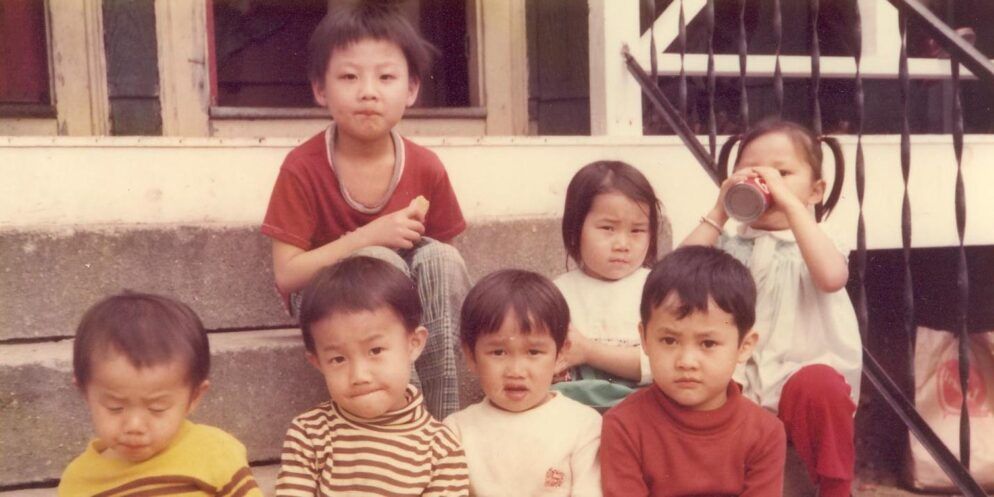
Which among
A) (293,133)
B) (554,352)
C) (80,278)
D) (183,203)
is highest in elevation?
(293,133)

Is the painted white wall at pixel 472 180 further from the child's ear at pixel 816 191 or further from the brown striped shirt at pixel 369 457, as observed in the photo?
the brown striped shirt at pixel 369 457

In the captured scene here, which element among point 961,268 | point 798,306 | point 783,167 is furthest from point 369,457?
point 961,268

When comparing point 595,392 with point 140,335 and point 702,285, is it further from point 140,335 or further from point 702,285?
point 140,335

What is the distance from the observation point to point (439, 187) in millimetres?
2619

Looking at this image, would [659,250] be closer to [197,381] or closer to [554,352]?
[554,352]

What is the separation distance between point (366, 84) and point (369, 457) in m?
0.92

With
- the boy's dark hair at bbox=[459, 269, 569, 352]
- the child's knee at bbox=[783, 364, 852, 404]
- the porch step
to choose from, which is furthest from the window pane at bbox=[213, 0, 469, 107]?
the child's knee at bbox=[783, 364, 852, 404]

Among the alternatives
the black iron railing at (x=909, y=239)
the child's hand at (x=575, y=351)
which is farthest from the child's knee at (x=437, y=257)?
the black iron railing at (x=909, y=239)

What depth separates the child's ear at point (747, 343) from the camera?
212 cm

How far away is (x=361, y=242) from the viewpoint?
2.34 metres

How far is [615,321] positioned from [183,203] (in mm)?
1312

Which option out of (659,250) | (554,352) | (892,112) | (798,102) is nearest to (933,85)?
(892,112)

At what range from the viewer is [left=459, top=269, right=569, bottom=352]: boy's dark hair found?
2125mm

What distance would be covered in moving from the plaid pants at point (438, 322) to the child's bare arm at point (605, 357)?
27 cm
